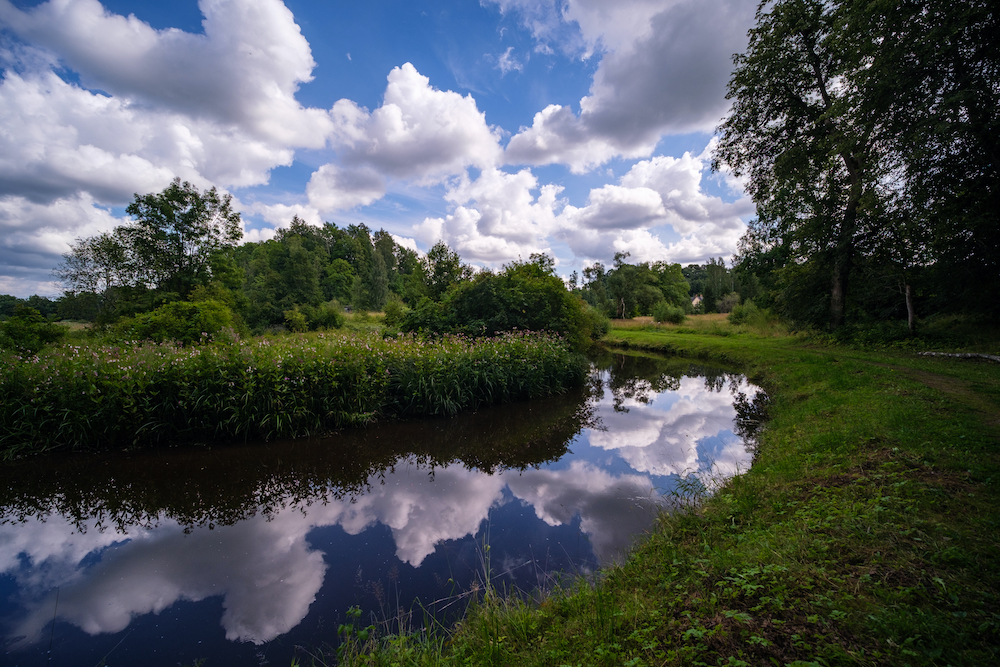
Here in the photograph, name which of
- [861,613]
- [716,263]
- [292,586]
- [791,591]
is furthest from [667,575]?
[716,263]

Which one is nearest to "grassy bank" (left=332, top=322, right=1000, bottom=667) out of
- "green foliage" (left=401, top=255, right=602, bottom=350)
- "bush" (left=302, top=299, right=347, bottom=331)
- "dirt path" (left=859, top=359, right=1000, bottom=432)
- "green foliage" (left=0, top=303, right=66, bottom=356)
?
"dirt path" (left=859, top=359, right=1000, bottom=432)

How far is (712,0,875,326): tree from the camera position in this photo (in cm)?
A: 1574

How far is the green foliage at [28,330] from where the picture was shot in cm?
1052

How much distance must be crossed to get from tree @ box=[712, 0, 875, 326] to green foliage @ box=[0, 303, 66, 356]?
26.8 m

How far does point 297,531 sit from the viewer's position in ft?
15.3

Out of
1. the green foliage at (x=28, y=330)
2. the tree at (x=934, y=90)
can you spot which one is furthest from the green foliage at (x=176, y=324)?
the tree at (x=934, y=90)

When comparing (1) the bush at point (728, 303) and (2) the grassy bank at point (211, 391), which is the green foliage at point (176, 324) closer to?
(2) the grassy bank at point (211, 391)

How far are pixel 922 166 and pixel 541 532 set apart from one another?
27.4 feet

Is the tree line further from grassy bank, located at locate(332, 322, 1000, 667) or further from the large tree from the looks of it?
the large tree

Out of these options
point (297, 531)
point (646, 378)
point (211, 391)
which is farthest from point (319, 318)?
point (297, 531)

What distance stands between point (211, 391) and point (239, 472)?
2090mm

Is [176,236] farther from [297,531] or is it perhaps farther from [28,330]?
[297,531]

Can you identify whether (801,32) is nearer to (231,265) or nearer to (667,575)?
(667,575)

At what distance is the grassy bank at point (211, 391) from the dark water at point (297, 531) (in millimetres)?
531
